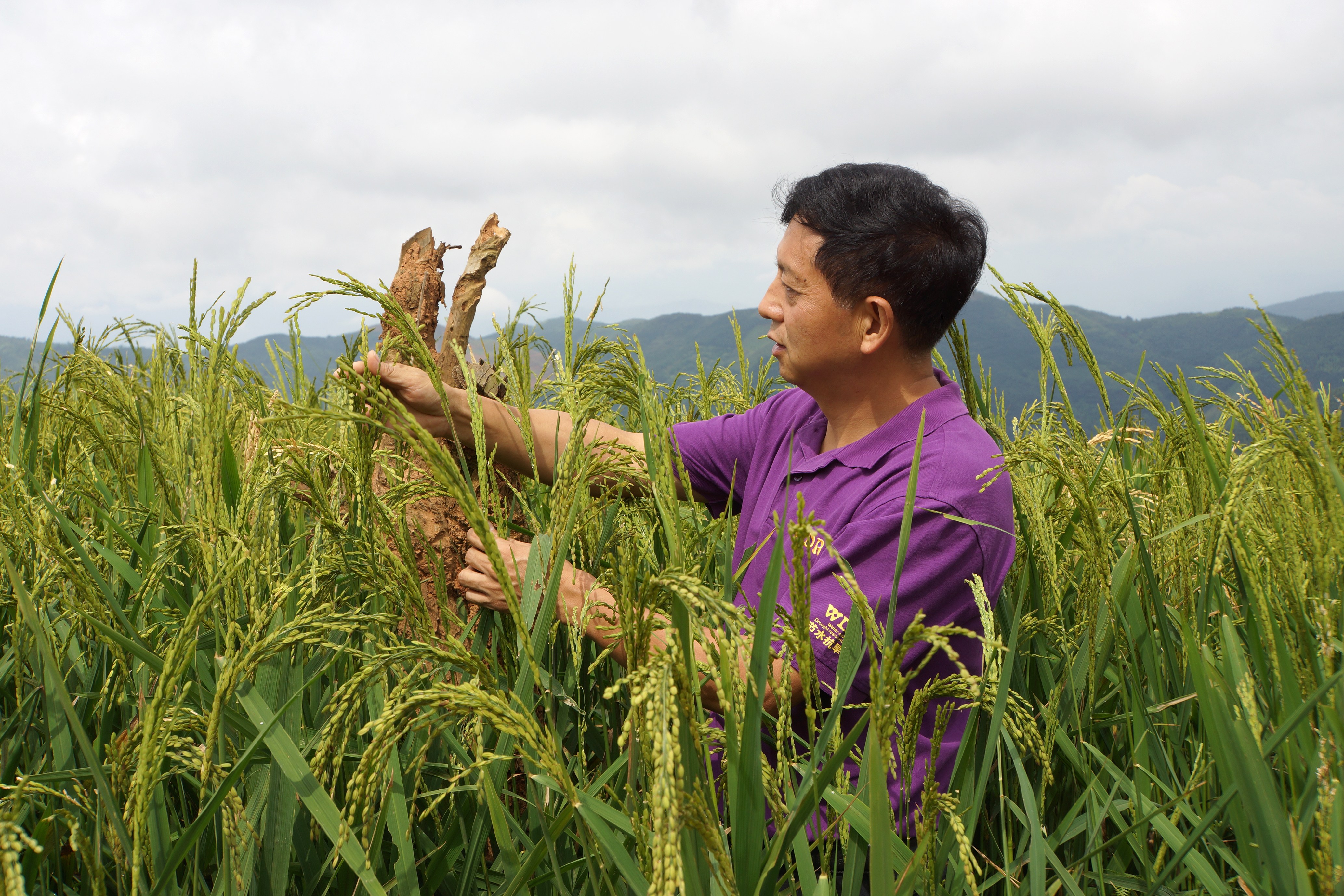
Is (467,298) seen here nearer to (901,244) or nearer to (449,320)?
(449,320)

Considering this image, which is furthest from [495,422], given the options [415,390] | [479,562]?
[479,562]

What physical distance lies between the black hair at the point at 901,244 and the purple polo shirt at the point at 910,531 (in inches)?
9.7

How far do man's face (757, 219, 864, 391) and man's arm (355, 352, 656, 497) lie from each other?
500 mm

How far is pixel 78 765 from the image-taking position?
121cm

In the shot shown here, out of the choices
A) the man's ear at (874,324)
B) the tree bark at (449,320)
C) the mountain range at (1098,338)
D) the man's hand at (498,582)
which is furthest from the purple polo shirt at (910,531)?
the mountain range at (1098,338)

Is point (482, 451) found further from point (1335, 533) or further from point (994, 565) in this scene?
point (994, 565)

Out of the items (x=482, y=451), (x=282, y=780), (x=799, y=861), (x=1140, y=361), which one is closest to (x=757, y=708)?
(x=799, y=861)

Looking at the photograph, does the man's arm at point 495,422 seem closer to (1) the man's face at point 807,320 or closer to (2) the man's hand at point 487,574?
(2) the man's hand at point 487,574

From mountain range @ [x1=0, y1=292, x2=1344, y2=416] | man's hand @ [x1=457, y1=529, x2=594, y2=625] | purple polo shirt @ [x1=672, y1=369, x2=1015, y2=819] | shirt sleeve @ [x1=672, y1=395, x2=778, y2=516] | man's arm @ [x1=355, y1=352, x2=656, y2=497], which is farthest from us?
mountain range @ [x1=0, y1=292, x2=1344, y2=416]

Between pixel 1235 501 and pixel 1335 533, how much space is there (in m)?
0.11

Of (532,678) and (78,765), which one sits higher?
(532,678)

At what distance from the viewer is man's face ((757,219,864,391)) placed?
208 cm

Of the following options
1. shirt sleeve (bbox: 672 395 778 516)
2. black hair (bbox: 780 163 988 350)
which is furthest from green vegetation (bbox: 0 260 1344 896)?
shirt sleeve (bbox: 672 395 778 516)

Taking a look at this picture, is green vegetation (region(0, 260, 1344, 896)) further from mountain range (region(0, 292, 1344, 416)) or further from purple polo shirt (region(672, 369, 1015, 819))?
mountain range (region(0, 292, 1344, 416))
